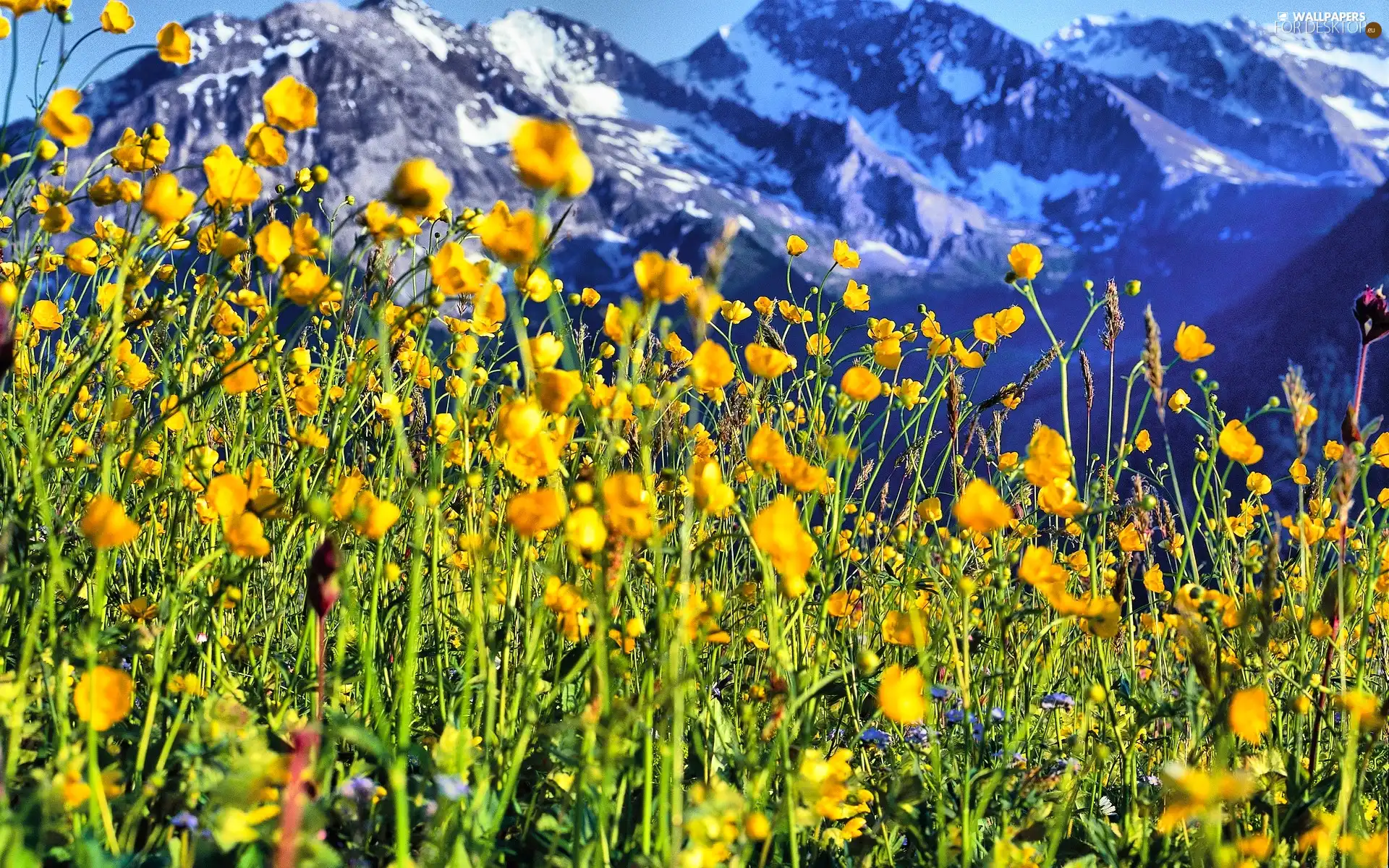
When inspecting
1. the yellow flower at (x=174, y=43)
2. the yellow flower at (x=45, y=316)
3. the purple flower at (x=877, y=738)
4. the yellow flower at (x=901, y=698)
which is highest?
the yellow flower at (x=174, y=43)

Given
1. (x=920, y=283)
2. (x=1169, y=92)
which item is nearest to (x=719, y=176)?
(x=920, y=283)

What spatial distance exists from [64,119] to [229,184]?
33cm

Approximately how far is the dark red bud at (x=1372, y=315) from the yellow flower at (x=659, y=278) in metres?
1.25

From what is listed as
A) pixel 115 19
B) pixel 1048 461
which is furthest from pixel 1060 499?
pixel 115 19

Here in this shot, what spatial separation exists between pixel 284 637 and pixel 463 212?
113 cm

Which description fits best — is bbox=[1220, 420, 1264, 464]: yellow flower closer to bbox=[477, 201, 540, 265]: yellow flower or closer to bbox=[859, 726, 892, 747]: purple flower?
bbox=[859, 726, 892, 747]: purple flower

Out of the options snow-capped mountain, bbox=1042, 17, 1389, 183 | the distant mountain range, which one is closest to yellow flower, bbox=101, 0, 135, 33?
the distant mountain range

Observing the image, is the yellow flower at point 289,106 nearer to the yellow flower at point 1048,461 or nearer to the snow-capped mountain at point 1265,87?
the yellow flower at point 1048,461

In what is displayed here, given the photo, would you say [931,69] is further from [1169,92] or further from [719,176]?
[719,176]

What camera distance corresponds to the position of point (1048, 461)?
115 cm

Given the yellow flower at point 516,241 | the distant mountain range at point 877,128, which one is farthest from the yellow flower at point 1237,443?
the distant mountain range at point 877,128

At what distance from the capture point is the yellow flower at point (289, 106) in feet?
4.15

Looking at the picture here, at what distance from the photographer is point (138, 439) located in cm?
109

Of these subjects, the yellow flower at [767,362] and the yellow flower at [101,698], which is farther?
the yellow flower at [767,362]
